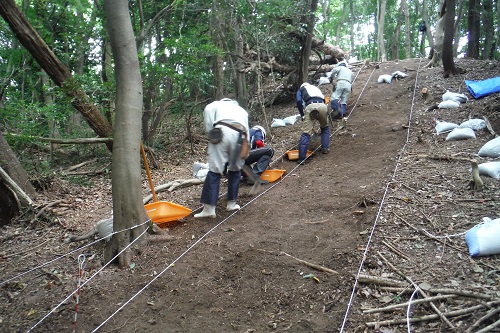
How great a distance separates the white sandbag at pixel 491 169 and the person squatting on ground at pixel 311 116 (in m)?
2.83

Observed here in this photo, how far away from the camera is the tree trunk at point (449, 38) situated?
9.19 m

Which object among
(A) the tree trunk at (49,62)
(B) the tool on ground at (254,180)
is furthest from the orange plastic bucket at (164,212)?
(A) the tree trunk at (49,62)

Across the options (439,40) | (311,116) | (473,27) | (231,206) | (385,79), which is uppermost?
(473,27)

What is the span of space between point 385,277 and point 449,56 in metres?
9.14

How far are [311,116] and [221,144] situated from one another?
2769mm

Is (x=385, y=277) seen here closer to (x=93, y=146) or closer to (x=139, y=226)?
(x=139, y=226)

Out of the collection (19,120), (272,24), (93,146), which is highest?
(272,24)

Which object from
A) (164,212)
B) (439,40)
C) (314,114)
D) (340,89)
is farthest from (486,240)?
(439,40)

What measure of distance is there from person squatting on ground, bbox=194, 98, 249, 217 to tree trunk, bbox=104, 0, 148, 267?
869 millimetres

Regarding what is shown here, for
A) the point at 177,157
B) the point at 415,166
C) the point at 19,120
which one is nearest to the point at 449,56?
the point at 415,166

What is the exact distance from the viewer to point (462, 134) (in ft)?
19.2

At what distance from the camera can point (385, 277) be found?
2.82 meters

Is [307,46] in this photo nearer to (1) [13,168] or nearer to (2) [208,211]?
(2) [208,211]

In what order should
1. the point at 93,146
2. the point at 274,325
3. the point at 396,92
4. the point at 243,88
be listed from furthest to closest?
the point at 396,92, the point at 243,88, the point at 93,146, the point at 274,325
